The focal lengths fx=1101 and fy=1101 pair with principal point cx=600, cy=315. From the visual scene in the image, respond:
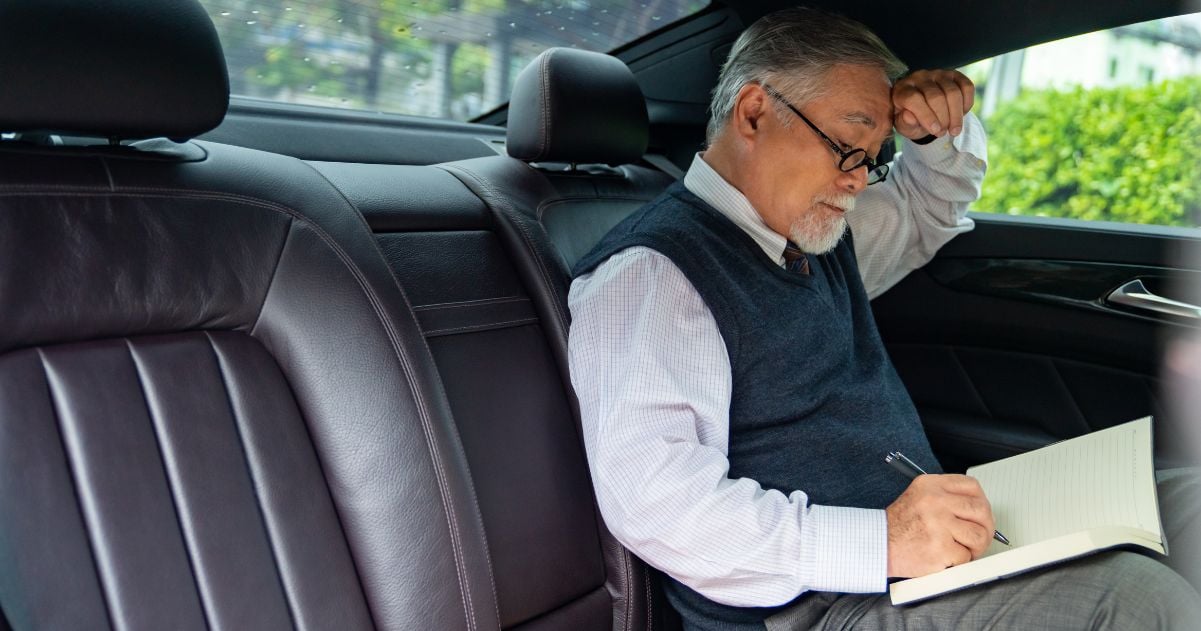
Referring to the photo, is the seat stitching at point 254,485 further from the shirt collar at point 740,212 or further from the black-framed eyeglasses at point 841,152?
the black-framed eyeglasses at point 841,152

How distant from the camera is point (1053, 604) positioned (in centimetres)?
137

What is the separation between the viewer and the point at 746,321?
1642 millimetres

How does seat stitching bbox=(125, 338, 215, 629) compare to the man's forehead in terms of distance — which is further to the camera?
the man's forehead

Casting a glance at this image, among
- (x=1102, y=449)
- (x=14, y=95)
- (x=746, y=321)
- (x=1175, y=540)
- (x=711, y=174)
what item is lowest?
(x=1175, y=540)

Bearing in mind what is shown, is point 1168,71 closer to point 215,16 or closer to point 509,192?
point 509,192

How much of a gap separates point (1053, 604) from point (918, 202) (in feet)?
3.30

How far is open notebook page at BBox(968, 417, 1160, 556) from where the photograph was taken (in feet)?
4.74

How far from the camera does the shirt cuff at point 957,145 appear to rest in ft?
6.83

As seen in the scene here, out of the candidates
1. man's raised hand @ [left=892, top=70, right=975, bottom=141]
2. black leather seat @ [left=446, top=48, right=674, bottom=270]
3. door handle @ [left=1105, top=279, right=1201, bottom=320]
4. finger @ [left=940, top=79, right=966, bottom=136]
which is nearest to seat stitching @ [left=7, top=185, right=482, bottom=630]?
black leather seat @ [left=446, top=48, right=674, bottom=270]

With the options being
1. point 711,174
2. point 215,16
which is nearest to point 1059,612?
point 711,174

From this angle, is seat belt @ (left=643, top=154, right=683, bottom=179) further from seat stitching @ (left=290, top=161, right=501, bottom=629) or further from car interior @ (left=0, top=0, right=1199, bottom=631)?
seat stitching @ (left=290, top=161, right=501, bottom=629)

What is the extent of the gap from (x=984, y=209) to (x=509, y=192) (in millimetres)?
1171

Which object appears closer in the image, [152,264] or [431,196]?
[152,264]

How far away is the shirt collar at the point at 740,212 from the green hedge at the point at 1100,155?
78cm
